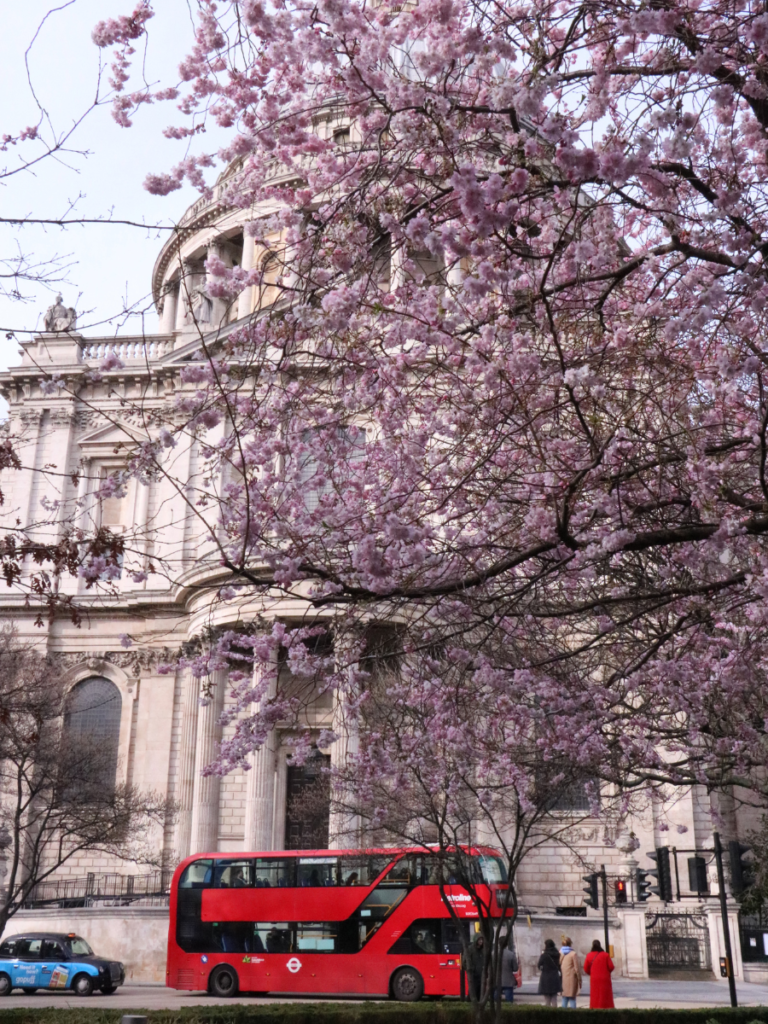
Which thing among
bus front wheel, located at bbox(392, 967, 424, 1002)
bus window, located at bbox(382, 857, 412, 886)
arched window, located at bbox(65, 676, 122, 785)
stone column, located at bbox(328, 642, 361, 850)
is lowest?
bus front wheel, located at bbox(392, 967, 424, 1002)

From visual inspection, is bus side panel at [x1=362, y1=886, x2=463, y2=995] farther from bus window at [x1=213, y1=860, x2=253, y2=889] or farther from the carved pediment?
the carved pediment

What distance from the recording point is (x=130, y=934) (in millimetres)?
30938

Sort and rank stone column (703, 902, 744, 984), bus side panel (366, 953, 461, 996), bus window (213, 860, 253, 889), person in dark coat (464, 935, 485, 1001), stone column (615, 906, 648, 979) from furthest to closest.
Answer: stone column (615, 906, 648, 979) → stone column (703, 902, 744, 984) → bus window (213, 860, 253, 889) → bus side panel (366, 953, 461, 996) → person in dark coat (464, 935, 485, 1001)

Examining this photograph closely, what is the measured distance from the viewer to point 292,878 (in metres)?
26.7

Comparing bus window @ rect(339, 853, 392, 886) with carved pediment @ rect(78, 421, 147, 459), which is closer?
bus window @ rect(339, 853, 392, 886)

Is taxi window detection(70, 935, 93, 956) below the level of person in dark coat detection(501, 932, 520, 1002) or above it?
above

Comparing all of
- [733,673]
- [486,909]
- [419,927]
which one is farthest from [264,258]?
[419,927]

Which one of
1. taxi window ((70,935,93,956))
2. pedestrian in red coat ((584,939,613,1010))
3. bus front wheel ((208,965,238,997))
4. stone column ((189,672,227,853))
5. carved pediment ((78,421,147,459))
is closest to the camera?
pedestrian in red coat ((584,939,613,1010))

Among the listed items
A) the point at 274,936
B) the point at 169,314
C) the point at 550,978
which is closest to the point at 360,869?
the point at 274,936

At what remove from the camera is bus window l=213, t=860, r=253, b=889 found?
2702 centimetres

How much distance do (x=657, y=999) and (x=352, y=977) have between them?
21.2 feet

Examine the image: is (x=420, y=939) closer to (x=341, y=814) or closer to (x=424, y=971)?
(x=424, y=971)

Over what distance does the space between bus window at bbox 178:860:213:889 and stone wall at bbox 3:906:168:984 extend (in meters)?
3.96

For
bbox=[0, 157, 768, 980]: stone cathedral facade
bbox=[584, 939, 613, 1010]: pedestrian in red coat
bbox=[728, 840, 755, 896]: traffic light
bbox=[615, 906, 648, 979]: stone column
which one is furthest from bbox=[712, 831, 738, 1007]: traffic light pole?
bbox=[615, 906, 648, 979]: stone column
